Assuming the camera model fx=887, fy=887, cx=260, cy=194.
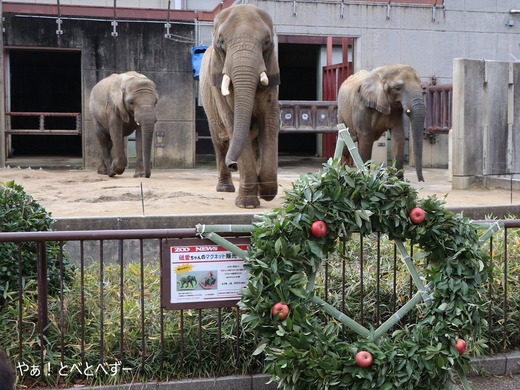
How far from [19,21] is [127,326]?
59.1 ft

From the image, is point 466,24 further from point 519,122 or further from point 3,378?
point 3,378

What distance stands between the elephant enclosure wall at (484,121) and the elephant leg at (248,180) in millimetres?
6016

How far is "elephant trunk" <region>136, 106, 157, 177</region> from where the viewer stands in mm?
17859

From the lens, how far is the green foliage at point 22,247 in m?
6.96

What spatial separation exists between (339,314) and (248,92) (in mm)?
5620

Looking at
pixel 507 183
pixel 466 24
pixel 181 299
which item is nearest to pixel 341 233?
pixel 181 299

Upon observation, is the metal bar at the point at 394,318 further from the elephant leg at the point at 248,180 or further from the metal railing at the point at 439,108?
the metal railing at the point at 439,108

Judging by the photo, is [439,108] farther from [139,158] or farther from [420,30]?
[139,158]

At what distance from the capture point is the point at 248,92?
441 inches

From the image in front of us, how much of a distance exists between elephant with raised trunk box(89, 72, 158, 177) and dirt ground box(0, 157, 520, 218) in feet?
1.62

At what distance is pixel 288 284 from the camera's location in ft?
19.0

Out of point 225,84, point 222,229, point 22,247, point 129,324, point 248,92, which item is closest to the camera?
point 222,229

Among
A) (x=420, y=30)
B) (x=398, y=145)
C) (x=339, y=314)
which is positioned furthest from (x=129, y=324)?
(x=420, y=30)

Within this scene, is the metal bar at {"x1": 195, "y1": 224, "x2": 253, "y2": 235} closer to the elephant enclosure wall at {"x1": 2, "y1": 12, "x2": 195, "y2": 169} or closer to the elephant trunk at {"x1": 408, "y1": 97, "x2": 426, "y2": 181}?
the elephant trunk at {"x1": 408, "y1": 97, "x2": 426, "y2": 181}
